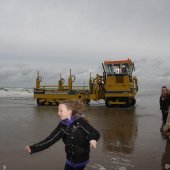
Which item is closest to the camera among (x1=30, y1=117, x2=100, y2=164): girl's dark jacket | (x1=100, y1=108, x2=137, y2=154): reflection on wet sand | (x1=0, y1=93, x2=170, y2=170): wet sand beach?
(x1=30, y1=117, x2=100, y2=164): girl's dark jacket

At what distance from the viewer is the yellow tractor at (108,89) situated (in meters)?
23.1

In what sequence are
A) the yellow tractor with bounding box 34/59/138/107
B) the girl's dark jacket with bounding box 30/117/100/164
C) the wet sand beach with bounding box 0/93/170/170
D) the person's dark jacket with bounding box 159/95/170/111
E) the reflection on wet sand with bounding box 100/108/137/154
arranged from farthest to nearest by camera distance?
the yellow tractor with bounding box 34/59/138/107 < the person's dark jacket with bounding box 159/95/170/111 < the reflection on wet sand with bounding box 100/108/137/154 < the wet sand beach with bounding box 0/93/170/170 < the girl's dark jacket with bounding box 30/117/100/164

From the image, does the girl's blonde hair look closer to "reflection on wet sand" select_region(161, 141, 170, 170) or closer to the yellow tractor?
"reflection on wet sand" select_region(161, 141, 170, 170)

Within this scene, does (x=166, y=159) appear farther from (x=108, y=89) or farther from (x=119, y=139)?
(x=108, y=89)

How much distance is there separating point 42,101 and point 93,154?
18.8 metres

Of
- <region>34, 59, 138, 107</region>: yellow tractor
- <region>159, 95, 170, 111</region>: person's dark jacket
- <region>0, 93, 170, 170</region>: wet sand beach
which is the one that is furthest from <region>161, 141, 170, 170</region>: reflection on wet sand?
<region>34, 59, 138, 107</region>: yellow tractor

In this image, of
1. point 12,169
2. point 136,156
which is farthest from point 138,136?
point 12,169

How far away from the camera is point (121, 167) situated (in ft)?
20.4

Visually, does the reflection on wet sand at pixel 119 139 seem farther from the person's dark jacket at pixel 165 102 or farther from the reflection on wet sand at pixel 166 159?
the person's dark jacket at pixel 165 102

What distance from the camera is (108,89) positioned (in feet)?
76.3

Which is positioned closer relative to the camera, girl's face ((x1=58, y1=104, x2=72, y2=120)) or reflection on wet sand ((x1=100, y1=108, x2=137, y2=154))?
girl's face ((x1=58, y1=104, x2=72, y2=120))

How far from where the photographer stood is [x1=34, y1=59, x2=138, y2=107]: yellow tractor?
23.1 metres

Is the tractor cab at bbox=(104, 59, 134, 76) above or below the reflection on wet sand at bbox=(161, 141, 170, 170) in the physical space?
above

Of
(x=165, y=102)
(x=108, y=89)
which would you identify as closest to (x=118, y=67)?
(x=108, y=89)
